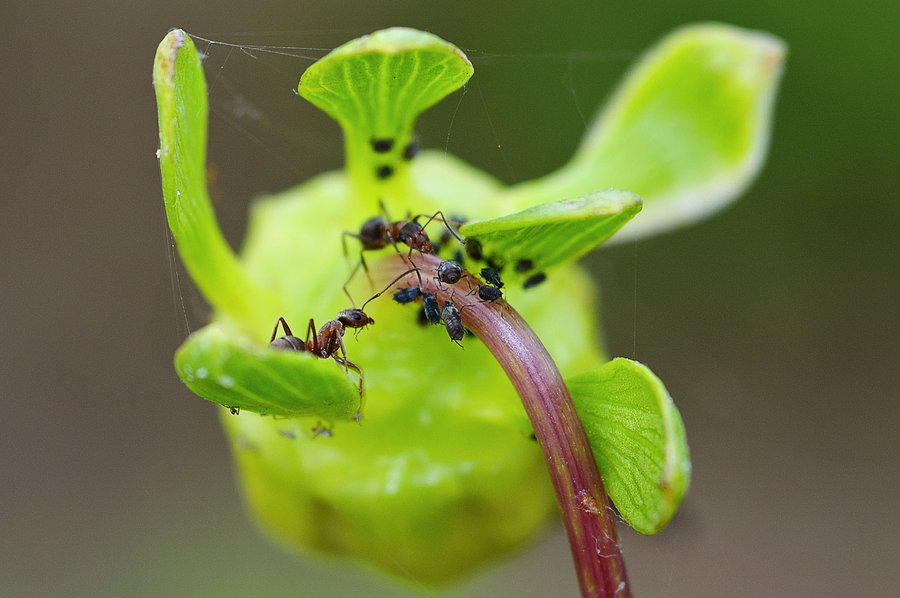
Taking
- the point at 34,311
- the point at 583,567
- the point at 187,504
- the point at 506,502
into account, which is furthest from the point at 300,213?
the point at 34,311

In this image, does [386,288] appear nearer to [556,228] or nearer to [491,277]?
[491,277]

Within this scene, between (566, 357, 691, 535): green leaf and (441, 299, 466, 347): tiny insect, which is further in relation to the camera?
(441, 299, 466, 347): tiny insect

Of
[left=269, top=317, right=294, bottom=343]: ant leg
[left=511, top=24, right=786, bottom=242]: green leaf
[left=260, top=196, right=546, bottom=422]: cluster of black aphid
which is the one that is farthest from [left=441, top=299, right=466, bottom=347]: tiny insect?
[left=511, top=24, right=786, bottom=242]: green leaf

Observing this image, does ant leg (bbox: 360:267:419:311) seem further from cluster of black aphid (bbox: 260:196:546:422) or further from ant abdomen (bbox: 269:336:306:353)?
ant abdomen (bbox: 269:336:306:353)

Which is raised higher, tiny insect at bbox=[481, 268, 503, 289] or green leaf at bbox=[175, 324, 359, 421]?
tiny insect at bbox=[481, 268, 503, 289]

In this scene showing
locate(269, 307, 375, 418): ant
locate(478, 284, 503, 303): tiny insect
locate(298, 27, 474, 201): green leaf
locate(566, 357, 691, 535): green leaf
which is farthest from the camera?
locate(269, 307, 375, 418): ant

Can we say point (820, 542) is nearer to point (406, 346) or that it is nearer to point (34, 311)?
point (406, 346)
